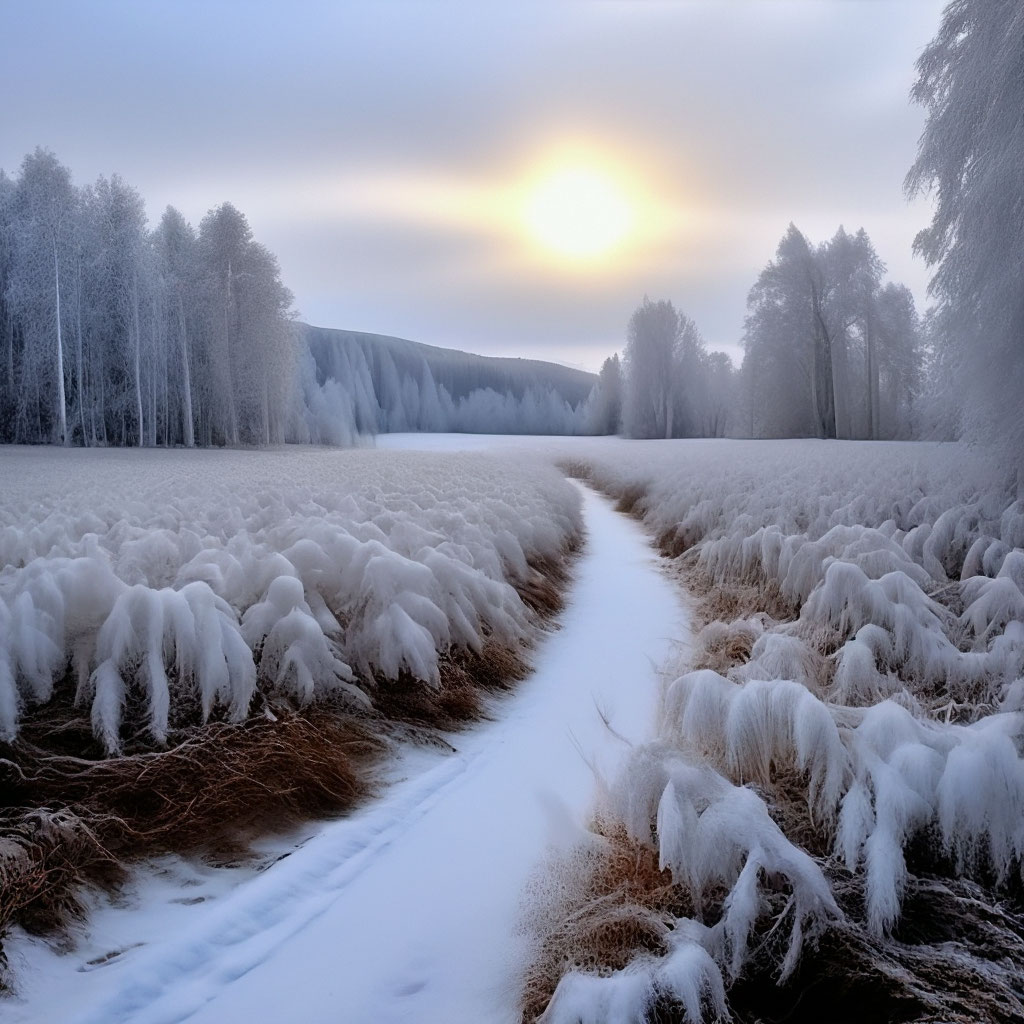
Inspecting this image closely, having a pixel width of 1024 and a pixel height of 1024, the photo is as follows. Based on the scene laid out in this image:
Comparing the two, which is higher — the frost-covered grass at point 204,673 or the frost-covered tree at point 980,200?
the frost-covered tree at point 980,200

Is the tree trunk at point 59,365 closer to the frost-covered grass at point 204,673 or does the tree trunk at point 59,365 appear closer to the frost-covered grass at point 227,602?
the frost-covered grass at point 227,602

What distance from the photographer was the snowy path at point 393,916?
1584mm

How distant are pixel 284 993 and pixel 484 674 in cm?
229

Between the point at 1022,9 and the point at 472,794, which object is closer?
the point at 472,794

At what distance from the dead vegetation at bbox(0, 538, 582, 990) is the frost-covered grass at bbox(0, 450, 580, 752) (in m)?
0.10

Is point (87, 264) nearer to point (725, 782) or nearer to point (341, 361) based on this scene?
point (725, 782)

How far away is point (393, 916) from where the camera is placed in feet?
6.31

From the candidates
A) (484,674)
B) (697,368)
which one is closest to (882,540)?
(484,674)

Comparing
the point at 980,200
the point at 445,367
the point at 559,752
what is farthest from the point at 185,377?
the point at 445,367

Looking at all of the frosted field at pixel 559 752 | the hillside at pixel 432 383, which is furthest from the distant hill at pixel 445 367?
the frosted field at pixel 559 752

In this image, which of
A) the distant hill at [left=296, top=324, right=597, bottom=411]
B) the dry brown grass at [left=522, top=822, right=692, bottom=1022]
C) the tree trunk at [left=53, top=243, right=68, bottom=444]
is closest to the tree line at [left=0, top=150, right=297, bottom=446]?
the tree trunk at [left=53, top=243, right=68, bottom=444]

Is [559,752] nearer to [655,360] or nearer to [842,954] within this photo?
[842,954]

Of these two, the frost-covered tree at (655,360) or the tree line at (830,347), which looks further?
the frost-covered tree at (655,360)

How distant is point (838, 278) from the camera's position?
28.5m
